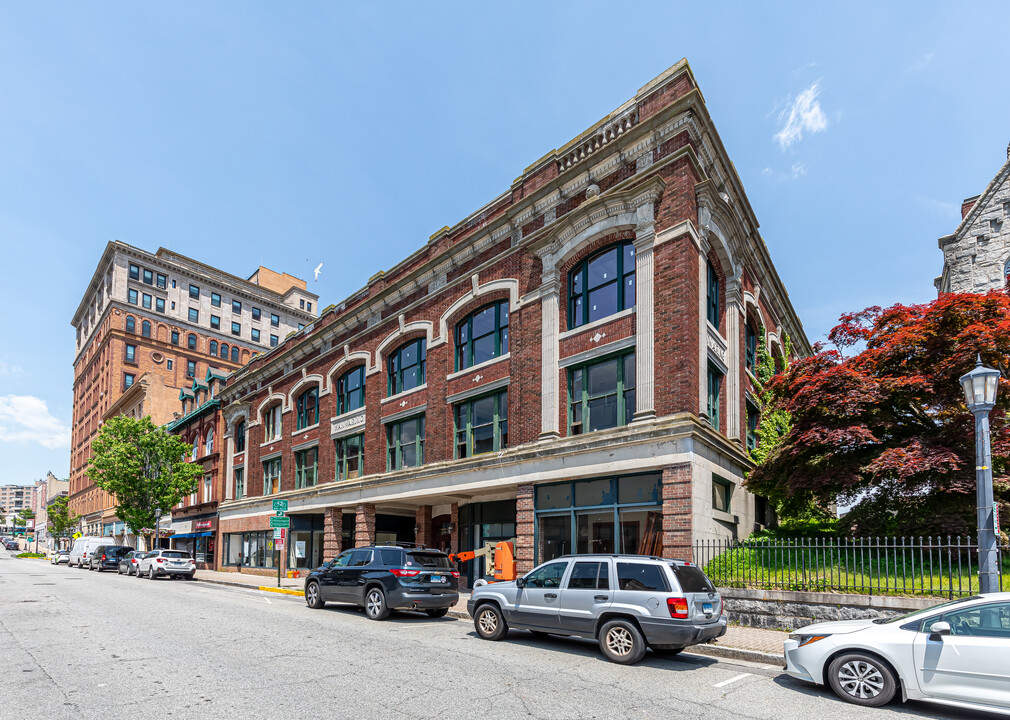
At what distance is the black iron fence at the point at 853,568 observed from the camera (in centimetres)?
1162

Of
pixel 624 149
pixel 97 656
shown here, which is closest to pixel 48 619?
pixel 97 656

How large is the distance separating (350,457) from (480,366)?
10043 millimetres

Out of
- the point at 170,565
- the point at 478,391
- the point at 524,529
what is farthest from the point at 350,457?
the point at 524,529

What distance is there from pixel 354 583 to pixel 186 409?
141ft

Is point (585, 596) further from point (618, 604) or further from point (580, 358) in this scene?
point (580, 358)

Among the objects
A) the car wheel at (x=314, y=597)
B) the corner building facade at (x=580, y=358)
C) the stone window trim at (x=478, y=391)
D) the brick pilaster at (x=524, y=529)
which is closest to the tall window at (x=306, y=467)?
the corner building facade at (x=580, y=358)

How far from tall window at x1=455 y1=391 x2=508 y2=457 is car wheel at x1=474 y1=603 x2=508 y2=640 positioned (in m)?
8.73

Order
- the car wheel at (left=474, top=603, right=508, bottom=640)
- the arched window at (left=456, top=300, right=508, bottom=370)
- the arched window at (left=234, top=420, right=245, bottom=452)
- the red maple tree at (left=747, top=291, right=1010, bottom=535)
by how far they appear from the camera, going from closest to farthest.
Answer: the car wheel at (left=474, top=603, right=508, bottom=640), the red maple tree at (left=747, top=291, right=1010, bottom=535), the arched window at (left=456, top=300, right=508, bottom=370), the arched window at (left=234, top=420, right=245, bottom=452)

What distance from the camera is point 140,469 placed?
136 feet

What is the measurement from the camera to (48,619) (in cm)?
1439

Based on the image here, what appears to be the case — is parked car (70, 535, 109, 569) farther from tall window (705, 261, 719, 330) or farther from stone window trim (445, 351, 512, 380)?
Answer: tall window (705, 261, 719, 330)

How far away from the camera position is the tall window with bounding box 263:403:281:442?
Result: 3585cm

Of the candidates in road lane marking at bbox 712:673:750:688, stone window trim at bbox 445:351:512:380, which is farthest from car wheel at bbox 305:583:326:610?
road lane marking at bbox 712:673:750:688

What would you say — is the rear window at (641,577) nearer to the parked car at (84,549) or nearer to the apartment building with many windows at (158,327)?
the parked car at (84,549)
